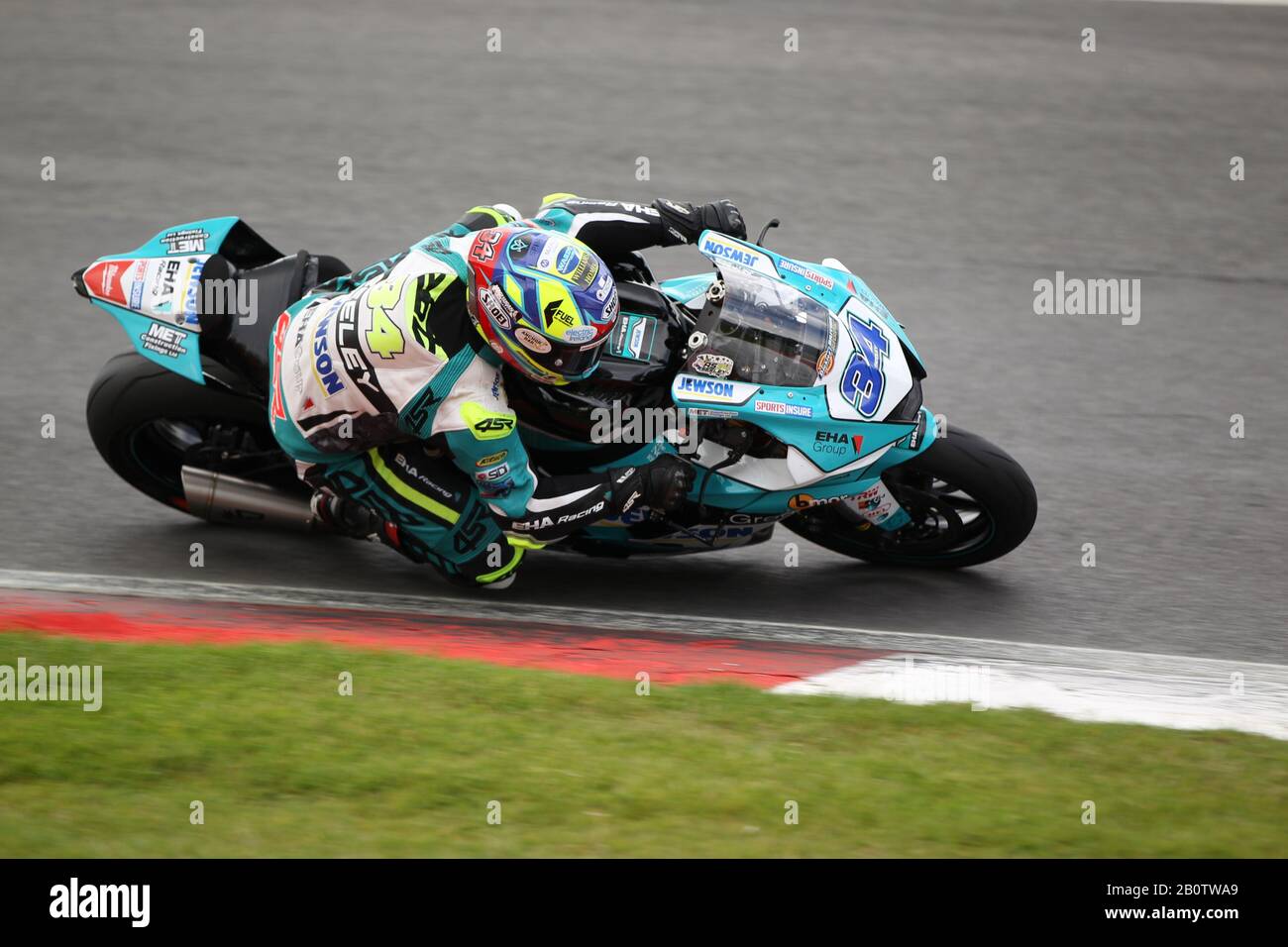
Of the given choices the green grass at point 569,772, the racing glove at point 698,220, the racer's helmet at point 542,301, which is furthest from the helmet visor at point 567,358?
the green grass at point 569,772

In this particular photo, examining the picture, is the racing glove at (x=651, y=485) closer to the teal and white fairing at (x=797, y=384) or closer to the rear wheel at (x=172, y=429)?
the teal and white fairing at (x=797, y=384)

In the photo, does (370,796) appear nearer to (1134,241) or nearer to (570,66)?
(1134,241)

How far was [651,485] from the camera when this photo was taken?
5.48 metres

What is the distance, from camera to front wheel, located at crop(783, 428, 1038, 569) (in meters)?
5.82

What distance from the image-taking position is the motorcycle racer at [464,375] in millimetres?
5230

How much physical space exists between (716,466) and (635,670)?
87 cm

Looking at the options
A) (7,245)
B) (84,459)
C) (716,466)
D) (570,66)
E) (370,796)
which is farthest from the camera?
(570,66)

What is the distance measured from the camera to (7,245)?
9.21 m

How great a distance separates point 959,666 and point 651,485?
1313 millimetres

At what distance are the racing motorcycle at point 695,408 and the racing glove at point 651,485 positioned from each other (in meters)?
0.17

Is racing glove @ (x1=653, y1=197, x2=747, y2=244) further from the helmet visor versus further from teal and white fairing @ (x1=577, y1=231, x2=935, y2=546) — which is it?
the helmet visor

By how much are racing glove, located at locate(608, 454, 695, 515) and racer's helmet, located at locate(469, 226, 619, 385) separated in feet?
1.42

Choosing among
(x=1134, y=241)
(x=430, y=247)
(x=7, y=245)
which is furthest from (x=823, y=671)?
(x=7, y=245)

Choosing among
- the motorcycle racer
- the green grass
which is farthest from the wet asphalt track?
the green grass
